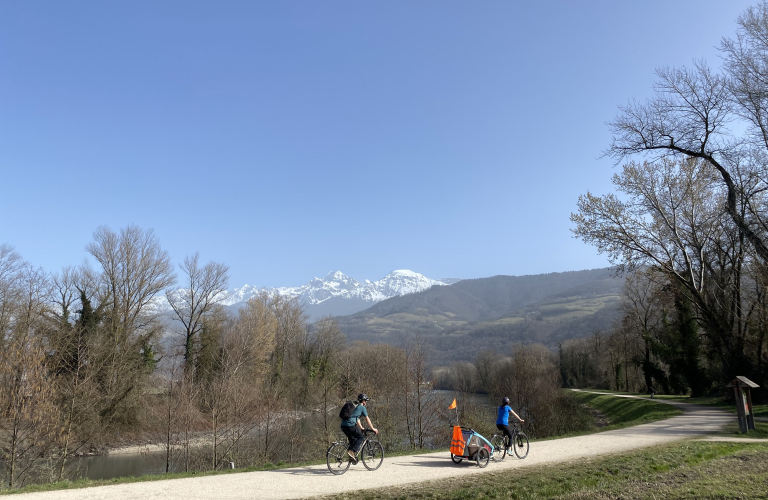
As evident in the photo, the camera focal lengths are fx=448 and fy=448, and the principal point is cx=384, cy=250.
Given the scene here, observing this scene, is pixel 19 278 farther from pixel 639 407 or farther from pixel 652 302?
Answer: pixel 652 302

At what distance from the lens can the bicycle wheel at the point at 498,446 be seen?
1370 centimetres

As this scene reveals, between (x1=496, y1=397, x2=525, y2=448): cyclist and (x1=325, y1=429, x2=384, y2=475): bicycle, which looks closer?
(x1=325, y1=429, x2=384, y2=475): bicycle

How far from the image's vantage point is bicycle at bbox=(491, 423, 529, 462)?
544 inches

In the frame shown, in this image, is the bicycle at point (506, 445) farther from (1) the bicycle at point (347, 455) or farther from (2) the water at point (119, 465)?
(2) the water at point (119, 465)

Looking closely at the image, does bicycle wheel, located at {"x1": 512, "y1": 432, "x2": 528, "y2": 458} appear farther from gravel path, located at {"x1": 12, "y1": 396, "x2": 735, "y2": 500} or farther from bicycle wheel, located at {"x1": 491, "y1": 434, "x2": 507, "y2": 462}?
bicycle wheel, located at {"x1": 491, "y1": 434, "x2": 507, "y2": 462}

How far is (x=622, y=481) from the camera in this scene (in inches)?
396

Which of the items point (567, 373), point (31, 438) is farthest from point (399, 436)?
point (567, 373)

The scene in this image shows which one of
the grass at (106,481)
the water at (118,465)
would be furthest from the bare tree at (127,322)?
the grass at (106,481)

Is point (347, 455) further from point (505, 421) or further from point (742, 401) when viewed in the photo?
point (742, 401)

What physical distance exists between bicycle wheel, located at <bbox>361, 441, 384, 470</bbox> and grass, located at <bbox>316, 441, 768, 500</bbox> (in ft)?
7.85

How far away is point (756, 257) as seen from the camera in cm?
2544

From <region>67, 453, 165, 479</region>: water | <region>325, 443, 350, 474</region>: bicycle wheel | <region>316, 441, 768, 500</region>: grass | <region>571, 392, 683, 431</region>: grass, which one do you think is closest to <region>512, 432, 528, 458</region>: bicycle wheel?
<region>316, 441, 768, 500</region>: grass

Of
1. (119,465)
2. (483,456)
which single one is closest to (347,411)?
(483,456)

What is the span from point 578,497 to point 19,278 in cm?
4045
